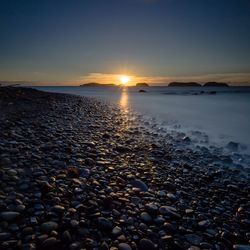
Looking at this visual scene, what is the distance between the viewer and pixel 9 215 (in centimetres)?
259

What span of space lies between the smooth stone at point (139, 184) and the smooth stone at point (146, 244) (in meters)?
1.35

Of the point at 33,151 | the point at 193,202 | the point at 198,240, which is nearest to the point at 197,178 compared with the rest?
the point at 193,202

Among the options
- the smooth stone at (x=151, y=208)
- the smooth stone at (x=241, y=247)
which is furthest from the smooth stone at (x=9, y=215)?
the smooth stone at (x=241, y=247)

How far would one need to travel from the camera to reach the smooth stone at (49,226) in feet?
8.06

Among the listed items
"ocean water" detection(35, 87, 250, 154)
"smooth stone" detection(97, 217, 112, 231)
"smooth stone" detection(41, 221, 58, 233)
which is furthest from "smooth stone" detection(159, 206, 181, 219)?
"ocean water" detection(35, 87, 250, 154)

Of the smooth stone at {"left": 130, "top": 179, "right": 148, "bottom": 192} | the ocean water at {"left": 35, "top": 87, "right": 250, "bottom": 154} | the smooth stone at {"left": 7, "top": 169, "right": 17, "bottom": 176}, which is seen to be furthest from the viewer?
the ocean water at {"left": 35, "top": 87, "right": 250, "bottom": 154}

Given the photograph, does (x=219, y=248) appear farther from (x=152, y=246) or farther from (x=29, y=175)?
(x=29, y=175)

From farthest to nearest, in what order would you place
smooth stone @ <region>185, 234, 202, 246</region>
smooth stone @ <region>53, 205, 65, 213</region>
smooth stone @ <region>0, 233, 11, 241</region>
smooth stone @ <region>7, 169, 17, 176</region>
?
1. smooth stone @ <region>7, 169, 17, 176</region>
2. smooth stone @ <region>53, 205, 65, 213</region>
3. smooth stone @ <region>185, 234, 202, 246</region>
4. smooth stone @ <region>0, 233, 11, 241</region>

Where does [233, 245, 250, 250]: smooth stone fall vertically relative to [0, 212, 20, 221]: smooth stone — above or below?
below

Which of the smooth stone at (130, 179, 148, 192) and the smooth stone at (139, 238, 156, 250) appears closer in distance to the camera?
the smooth stone at (139, 238, 156, 250)

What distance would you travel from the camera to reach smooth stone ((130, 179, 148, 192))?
390 centimetres

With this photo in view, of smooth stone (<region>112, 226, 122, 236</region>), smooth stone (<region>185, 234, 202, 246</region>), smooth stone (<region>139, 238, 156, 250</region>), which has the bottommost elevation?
smooth stone (<region>185, 234, 202, 246</region>)

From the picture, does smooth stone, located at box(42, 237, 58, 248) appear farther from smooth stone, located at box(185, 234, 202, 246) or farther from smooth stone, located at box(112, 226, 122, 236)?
smooth stone, located at box(185, 234, 202, 246)

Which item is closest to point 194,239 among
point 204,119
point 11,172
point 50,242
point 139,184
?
point 139,184
